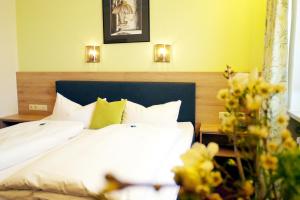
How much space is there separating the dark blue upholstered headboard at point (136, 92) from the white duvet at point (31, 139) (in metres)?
0.64

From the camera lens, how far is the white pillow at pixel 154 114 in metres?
2.88

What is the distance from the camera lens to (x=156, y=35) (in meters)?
3.23

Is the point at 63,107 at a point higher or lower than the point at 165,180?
higher

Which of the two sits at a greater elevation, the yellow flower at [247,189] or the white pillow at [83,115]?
the yellow flower at [247,189]

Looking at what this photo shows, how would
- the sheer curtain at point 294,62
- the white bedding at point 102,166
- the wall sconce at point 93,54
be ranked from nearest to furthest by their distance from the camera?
the white bedding at point 102,166 < the sheer curtain at point 294,62 < the wall sconce at point 93,54

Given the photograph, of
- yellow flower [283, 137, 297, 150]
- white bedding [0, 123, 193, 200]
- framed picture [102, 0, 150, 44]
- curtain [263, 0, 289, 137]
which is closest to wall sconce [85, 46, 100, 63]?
framed picture [102, 0, 150, 44]

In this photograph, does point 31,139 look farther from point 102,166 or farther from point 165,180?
point 165,180

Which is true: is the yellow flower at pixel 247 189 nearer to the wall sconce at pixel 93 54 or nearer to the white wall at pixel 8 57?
the wall sconce at pixel 93 54

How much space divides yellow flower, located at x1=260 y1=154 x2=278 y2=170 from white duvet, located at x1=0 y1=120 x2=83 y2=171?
73.3 inches

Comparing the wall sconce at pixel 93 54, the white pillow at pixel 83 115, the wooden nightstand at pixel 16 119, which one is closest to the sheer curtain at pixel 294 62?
the white pillow at pixel 83 115

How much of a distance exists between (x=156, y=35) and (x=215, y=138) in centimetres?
144

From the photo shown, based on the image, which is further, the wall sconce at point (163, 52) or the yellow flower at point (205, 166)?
the wall sconce at point (163, 52)

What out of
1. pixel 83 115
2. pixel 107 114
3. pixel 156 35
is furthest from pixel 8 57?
pixel 156 35

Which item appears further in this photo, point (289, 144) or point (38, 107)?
point (38, 107)
